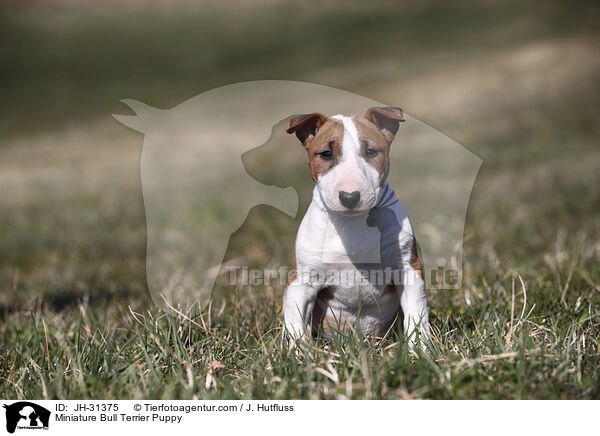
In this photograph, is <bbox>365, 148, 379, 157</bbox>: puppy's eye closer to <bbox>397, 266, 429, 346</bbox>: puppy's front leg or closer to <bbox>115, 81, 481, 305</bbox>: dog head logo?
<bbox>115, 81, 481, 305</bbox>: dog head logo

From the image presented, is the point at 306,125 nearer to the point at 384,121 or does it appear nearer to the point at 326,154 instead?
the point at 326,154

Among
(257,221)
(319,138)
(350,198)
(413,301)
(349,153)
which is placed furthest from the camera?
(257,221)

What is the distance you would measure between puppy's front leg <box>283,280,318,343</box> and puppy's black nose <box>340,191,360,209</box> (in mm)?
532

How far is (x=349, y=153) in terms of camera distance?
2.19m

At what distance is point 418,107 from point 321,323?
4.64 metres

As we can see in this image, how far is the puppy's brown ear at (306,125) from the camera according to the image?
226 cm

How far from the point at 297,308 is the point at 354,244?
391 millimetres

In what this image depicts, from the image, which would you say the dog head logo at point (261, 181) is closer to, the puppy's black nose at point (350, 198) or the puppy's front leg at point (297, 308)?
the puppy's black nose at point (350, 198)
